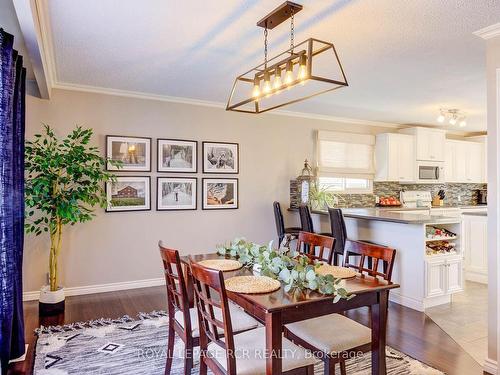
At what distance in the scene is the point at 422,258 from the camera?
3791 mm

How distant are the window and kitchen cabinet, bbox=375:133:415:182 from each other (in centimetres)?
14

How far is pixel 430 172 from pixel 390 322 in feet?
13.8

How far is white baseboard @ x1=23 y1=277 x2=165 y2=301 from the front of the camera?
4008mm

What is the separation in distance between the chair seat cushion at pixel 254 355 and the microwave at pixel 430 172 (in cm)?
565

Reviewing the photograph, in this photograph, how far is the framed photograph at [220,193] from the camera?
4.98 meters

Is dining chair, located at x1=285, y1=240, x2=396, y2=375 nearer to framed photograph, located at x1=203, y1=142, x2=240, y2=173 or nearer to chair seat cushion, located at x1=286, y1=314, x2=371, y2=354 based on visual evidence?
chair seat cushion, located at x1=286, y1=314, x2=371, y2=354

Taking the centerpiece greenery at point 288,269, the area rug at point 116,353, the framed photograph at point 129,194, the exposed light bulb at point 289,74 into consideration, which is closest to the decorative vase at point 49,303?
the area rug at point 116,353

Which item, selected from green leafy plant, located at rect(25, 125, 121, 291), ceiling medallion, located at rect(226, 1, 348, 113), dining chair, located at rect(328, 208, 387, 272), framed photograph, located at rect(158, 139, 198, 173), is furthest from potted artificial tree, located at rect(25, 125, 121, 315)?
dining chair, located at rect(328, 208, 387, 272)

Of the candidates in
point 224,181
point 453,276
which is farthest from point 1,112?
point 453,276

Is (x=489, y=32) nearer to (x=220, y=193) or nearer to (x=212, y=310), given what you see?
(x=212, y=310)

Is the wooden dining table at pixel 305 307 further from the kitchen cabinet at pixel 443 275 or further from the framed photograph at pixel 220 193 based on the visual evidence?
the framed photograph at pixel 220 193

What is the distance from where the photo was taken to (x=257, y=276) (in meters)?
2.21

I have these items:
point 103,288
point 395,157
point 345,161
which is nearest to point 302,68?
point 103,288

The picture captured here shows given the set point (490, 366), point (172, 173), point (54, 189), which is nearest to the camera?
point (490, 366)
